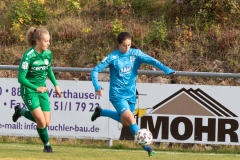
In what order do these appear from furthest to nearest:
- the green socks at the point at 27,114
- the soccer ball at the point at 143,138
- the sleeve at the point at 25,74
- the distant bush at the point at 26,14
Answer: the distant bush at the point at 26,14 → the green socks at the point at 27,114 → the sleeve at the point at 25,74 → the soccer ball at the point at 143,138

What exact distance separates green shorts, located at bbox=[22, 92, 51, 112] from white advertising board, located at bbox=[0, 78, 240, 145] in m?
2.66

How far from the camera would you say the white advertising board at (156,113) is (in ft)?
38.1

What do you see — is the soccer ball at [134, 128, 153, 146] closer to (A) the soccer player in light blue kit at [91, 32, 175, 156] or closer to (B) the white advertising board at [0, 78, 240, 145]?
(A) the soccer player in light blue kit at [91, 32, 175, 156]

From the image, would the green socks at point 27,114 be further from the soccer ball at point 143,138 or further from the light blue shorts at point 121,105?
the soccer ball at point 143,138

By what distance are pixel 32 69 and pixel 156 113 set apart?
133 inches

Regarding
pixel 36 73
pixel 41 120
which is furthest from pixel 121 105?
pixel 36 73

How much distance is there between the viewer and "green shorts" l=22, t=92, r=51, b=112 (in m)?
9.20

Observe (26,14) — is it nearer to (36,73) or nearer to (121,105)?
(36,73)

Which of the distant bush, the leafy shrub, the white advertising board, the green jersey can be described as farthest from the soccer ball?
the distant bush

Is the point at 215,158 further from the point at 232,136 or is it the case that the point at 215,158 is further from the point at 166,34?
the point at 166,34

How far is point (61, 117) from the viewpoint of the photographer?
1212cm

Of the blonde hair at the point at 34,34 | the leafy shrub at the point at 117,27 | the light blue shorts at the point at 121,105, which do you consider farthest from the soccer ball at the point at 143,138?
the leafy shrub at the point at 117,27

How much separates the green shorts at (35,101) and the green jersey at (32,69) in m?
0.08

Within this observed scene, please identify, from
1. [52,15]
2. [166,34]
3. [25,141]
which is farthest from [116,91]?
[52,15]
